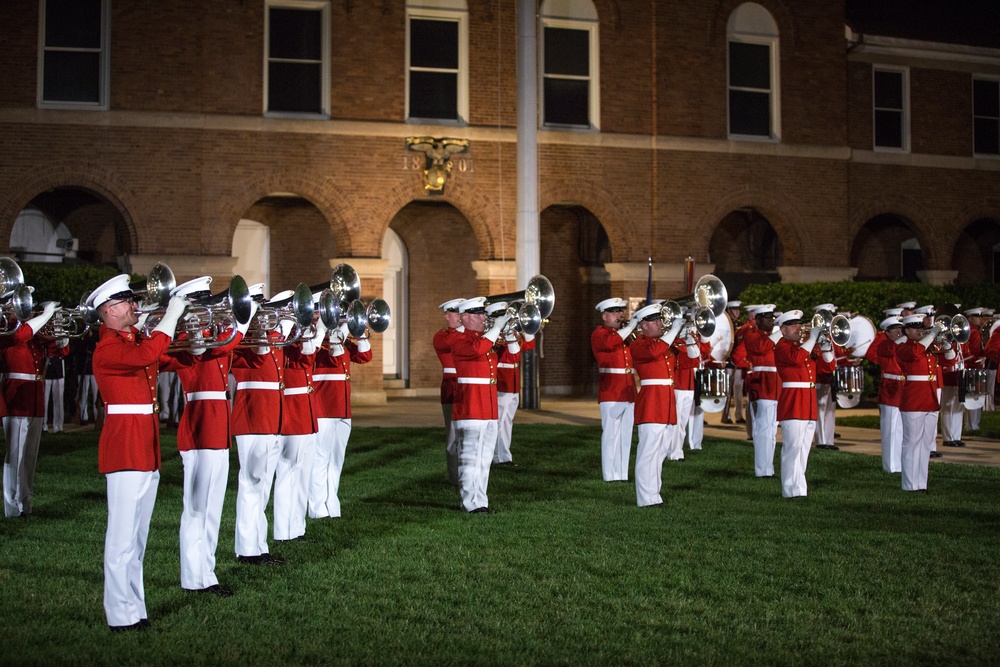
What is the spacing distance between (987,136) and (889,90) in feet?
10.1

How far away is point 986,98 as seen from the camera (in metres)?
29.8

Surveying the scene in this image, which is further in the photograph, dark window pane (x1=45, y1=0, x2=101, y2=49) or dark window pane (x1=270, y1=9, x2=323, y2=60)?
dark window pane (x1=270, y1=9, x2=323, y2=60)

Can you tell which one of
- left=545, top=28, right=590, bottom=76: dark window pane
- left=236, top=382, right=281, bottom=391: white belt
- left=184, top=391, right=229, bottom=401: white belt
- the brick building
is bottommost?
left=184, top=391, right=229, bottom=401: white belt

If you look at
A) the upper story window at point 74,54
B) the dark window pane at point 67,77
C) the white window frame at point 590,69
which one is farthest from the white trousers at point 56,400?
the white window frame at point 590,69

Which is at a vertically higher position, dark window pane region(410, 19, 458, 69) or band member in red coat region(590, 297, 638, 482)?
dark window pane region(410, 19, 458, 69)

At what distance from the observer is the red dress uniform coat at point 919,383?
1307cm

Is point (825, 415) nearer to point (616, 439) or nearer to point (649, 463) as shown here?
point (616, 439)

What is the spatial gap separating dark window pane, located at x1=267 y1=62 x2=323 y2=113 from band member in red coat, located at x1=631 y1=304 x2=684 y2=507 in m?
14.0

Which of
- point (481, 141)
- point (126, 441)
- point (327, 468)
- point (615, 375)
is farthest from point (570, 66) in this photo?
point (126, 441)

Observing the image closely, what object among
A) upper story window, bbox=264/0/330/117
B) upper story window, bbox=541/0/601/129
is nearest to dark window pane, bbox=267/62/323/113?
upper story window, bbox=264/0/330/117

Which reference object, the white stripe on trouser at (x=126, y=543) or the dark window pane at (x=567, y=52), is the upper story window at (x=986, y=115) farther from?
the white stripe on trouser at (x=126, y=543)

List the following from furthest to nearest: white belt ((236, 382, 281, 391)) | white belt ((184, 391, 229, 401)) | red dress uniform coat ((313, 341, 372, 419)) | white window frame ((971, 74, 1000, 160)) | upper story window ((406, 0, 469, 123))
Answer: white window frame ((971, 74, 1000, 160)) → upper story window ((406, 0, 469, 123)) → red dress uniform coat ((313, 341, 372, 419)) → white belt ((236, 382, 281, 391)) → white belt ((184, 391, 229, 401))

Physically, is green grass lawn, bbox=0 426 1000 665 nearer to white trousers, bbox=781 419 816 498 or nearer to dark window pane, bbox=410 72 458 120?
white trousers, bbox=781 419 816 498

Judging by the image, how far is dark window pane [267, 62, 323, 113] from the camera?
24281 mm
